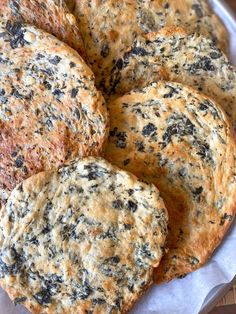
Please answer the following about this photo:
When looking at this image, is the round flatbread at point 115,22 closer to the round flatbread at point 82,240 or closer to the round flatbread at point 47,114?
the round flatbread at point 47,114

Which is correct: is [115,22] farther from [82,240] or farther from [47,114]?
[82,240]

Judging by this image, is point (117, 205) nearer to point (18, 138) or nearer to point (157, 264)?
point (157, 264)

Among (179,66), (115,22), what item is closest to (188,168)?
(179,66)

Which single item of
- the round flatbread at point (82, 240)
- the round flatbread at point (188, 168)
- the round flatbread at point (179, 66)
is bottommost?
the round flatbread at point (82, 240)

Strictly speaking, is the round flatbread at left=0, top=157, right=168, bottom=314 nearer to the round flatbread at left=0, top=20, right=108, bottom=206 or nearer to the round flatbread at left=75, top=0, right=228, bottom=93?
the round flatbread at left=0, top=20, right=108, bottom=206

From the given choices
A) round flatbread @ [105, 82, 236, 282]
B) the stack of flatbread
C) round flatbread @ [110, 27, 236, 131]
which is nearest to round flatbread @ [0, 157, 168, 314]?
the stack of flatbread

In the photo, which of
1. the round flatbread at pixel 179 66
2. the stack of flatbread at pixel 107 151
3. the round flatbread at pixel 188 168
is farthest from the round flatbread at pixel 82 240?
the round flatbread at pixel 179 66

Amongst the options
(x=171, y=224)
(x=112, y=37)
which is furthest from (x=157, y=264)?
(x=112, y=37)
